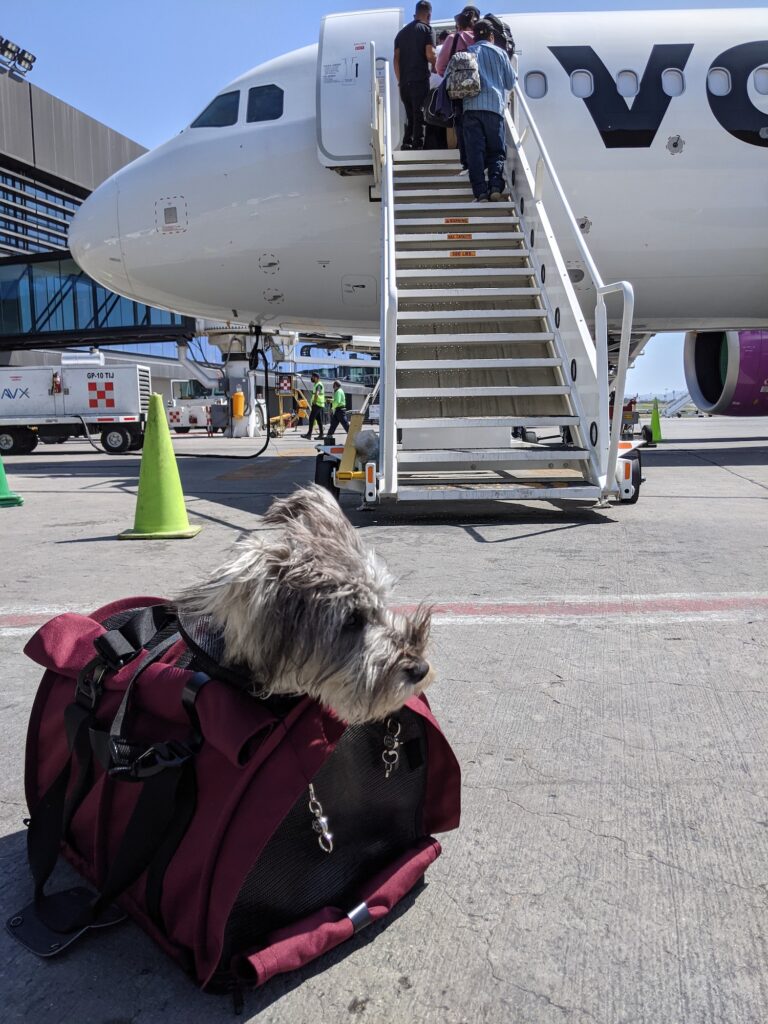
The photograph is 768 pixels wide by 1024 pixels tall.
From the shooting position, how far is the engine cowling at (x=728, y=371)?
13227 millimetres

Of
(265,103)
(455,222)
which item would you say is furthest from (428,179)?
(265,103)

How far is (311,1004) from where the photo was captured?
4.68 ft

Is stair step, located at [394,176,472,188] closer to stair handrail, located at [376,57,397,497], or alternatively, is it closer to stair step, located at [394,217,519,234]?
stair step, located at [394,217,519,234]

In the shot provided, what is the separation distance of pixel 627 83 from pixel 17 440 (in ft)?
49.9

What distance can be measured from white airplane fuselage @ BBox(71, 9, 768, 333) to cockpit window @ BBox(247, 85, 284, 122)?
0.09 m

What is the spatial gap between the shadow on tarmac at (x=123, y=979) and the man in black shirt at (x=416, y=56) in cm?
897

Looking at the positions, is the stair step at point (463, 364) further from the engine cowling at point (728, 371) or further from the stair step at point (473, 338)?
the engine cowling at point (728, 371)

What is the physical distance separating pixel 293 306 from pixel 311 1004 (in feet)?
30.2

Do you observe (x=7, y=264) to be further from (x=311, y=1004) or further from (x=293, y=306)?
(x=311, y=1004)

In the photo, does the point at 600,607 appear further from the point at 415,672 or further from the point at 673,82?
the point at 673,82

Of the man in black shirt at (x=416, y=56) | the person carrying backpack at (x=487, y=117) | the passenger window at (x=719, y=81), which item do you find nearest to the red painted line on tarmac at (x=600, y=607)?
the person carrying backpack at (x=487, y=117)

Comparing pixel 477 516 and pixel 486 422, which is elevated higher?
pixel 486 422

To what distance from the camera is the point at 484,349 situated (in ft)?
25.7

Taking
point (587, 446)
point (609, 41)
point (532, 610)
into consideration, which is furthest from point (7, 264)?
point (532, 610)
